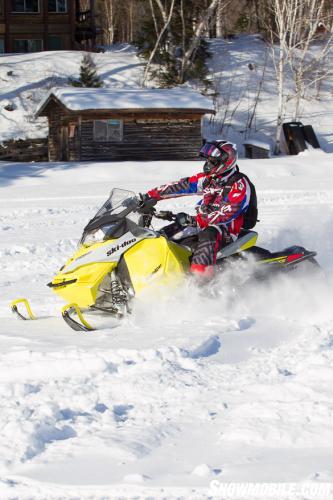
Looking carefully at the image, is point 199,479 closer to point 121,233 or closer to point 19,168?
point 121,233

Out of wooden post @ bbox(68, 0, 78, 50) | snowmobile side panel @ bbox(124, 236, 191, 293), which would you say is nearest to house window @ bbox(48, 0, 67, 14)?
wooden post @ bbox(68, 0, 78, 50)

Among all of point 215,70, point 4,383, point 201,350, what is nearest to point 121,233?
point 201,350

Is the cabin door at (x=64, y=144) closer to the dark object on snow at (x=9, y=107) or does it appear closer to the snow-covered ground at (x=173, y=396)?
the dark object on snow at (x=9, y=107)

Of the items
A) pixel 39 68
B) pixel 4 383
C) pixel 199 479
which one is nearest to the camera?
pixel 199 479

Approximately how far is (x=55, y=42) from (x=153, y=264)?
41276 millimetres

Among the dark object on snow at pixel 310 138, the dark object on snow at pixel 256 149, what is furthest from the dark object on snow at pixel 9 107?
the dark object on snow at pixel 310 138

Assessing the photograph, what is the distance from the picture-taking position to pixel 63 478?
3.46 meters

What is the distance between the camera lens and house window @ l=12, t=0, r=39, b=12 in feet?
143

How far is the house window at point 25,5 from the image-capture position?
143ft

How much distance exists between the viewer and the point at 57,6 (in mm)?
43750

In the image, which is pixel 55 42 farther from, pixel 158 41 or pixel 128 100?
pixel 128 100

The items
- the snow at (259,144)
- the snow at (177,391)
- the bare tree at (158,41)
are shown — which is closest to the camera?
the snow at (177,391)

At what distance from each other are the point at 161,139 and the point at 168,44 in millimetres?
10894

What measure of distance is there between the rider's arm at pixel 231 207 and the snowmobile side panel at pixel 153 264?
0.61 metres
